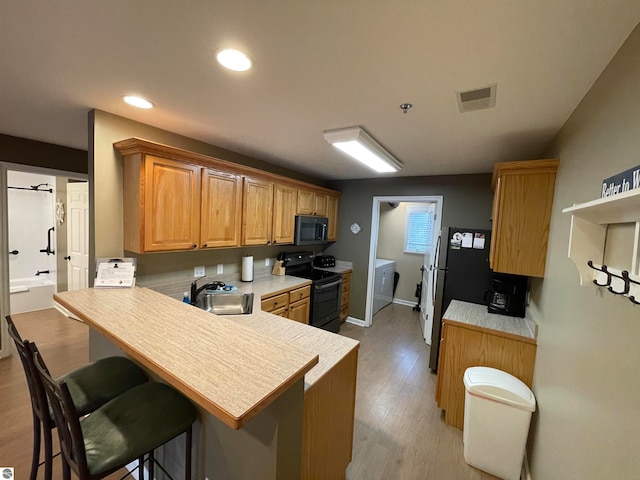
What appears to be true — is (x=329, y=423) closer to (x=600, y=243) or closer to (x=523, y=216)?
(x=600, y=243)

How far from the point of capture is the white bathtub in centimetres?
411

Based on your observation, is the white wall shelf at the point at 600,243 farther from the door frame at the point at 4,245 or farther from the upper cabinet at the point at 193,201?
the door frame at the point at 4,245

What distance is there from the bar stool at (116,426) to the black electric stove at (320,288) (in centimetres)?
227

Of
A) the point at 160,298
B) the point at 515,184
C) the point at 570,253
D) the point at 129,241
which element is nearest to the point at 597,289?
the point at 570,253

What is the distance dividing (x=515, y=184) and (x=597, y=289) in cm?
115

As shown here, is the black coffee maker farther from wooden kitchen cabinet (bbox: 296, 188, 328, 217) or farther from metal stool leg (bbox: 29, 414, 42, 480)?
metal stool leg (bbox: 29, 414, 42, 480)

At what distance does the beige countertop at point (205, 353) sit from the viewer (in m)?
0.79

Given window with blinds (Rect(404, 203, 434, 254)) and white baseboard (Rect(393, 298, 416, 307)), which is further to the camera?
white baseboard (Rect(393, 298, 416, 307))

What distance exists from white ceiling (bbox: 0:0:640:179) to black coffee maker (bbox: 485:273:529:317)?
4.03 feet

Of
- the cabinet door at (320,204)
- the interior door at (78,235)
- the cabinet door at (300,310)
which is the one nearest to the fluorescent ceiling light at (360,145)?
the cabinet door at (320,204)

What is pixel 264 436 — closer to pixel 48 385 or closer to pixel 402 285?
pixel 48 385

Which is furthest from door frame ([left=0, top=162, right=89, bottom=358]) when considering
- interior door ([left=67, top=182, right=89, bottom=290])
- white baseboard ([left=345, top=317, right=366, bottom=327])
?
white baseboard ([left=345, top=317, right=366, bottom=327])

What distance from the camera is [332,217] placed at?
4391 millimetres

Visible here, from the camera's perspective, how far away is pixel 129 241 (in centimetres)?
208
